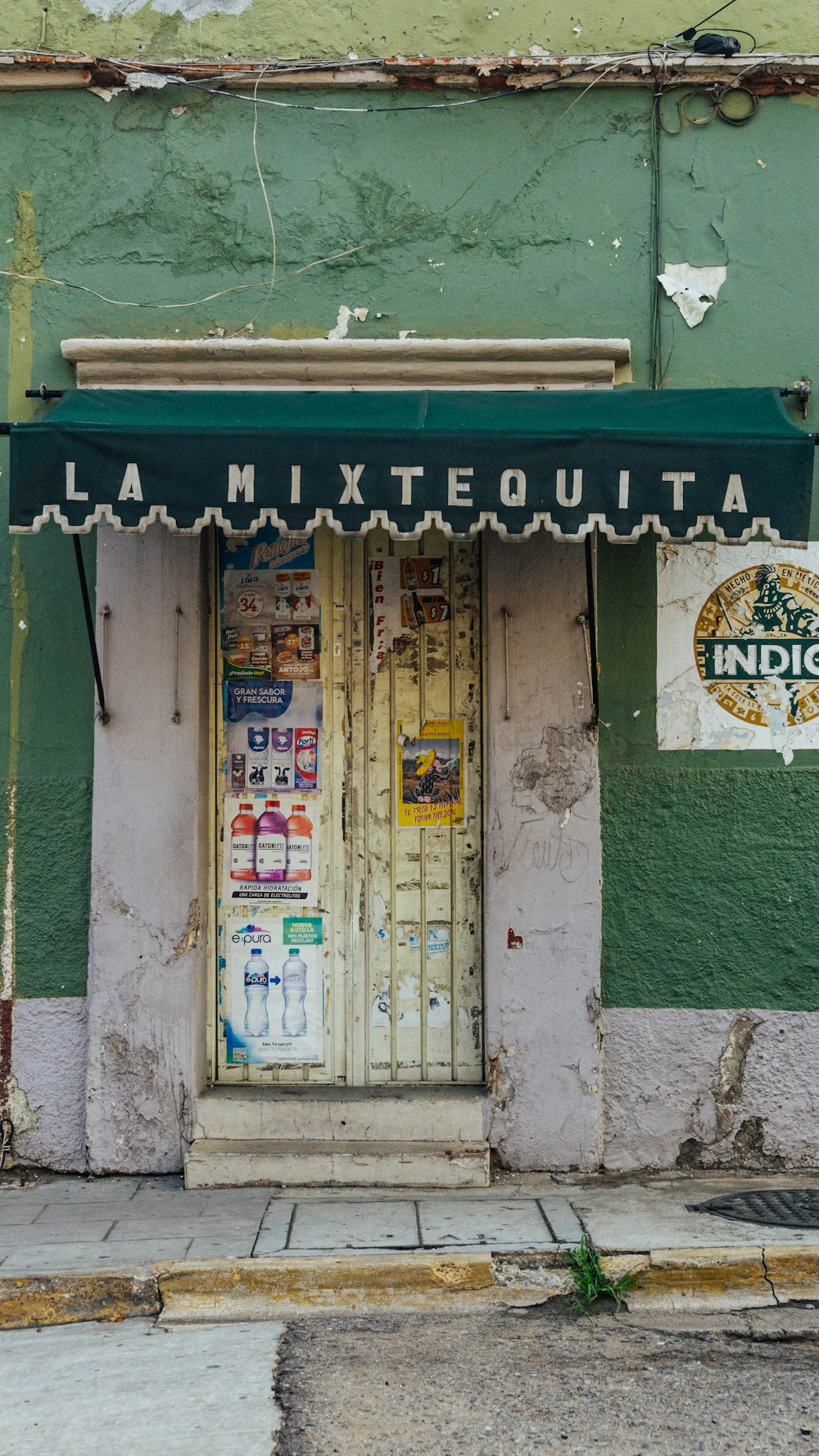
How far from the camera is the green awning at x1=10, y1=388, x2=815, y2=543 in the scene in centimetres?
467

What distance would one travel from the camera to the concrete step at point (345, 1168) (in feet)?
18.0

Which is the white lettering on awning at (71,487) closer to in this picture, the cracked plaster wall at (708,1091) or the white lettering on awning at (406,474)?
the white lettering on awning at (406,474)

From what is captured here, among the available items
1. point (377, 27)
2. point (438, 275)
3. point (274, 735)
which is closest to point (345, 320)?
point (438, 275)

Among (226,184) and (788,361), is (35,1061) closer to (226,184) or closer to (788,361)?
(226,184)

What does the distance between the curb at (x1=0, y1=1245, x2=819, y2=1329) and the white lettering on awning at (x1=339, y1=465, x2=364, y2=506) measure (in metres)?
3.13

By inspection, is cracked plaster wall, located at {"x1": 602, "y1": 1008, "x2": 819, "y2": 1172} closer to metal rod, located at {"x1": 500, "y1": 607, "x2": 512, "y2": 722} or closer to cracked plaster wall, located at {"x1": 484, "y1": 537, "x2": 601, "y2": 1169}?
cracked plaster wall, located at {"x1": 484, "y1": 537, "x2": 601, "y2": 1169}

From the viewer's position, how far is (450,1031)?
5.90 metres

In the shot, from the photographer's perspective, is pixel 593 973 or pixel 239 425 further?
pixel 593 973

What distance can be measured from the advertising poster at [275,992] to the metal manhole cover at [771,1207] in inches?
Answer: 81.9

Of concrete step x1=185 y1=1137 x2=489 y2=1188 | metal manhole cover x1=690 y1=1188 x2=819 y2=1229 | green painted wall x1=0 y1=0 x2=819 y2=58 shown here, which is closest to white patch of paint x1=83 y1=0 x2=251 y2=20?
green painted wall x1=0 y1=0 x2=819 y2=58

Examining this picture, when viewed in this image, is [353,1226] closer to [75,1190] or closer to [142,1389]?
[142,1389]

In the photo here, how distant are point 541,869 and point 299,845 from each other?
1290 mm

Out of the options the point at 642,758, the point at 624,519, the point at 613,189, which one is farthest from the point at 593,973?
the point at 613,189

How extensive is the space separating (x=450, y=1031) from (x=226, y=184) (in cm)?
457
